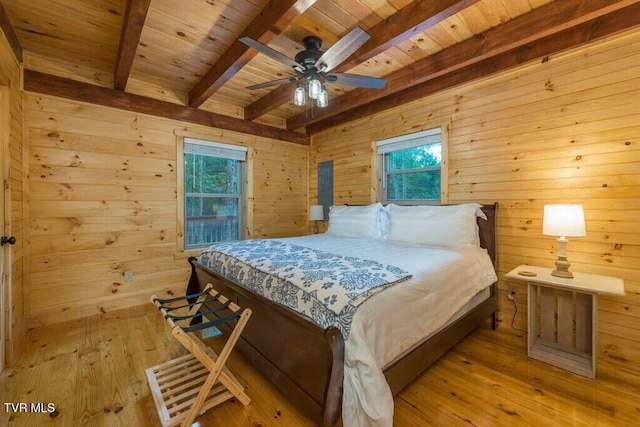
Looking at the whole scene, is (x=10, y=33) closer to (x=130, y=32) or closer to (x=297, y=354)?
(x=130, y=32)

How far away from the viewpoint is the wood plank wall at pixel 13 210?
1950 millimetres

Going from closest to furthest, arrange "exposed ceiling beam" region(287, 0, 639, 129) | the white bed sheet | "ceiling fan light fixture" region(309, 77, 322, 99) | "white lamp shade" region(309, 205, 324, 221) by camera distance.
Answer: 1. the white bed sheet
2. "exposed ceiling beam" region(287, 0, 639, 129)
3. "ceiling fan light fixture" region(309, 77, 322, 99)
4. "white lamp shade" region(309, 205, 324, 221)

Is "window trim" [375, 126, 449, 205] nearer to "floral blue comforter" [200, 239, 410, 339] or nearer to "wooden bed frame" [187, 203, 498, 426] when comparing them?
"wooden bed frame" [187, 203, 498, 426]

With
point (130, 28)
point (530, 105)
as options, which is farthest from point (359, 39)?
point (530, 105)

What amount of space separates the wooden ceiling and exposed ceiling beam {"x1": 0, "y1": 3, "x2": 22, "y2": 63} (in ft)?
0.04

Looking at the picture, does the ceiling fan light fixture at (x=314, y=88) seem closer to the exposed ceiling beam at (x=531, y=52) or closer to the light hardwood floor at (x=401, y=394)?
the exposed ceiling beam at (x=531, y=52)

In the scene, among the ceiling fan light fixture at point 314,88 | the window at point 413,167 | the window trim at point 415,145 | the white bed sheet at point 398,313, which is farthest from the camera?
the window at point 413,167

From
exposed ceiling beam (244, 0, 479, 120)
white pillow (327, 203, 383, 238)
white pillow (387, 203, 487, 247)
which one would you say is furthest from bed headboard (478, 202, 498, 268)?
exposed ceiling beam (244, 0, 479, 120)

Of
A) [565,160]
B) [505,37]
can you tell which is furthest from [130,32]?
[565,160]

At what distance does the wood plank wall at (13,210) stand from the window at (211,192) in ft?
4.56

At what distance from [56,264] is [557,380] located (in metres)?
4.20

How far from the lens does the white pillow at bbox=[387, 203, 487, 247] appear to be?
243cm

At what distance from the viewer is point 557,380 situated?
5.90ft

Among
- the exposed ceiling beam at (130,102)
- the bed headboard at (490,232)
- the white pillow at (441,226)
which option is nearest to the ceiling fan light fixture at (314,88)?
the white pillow at (441,226)
